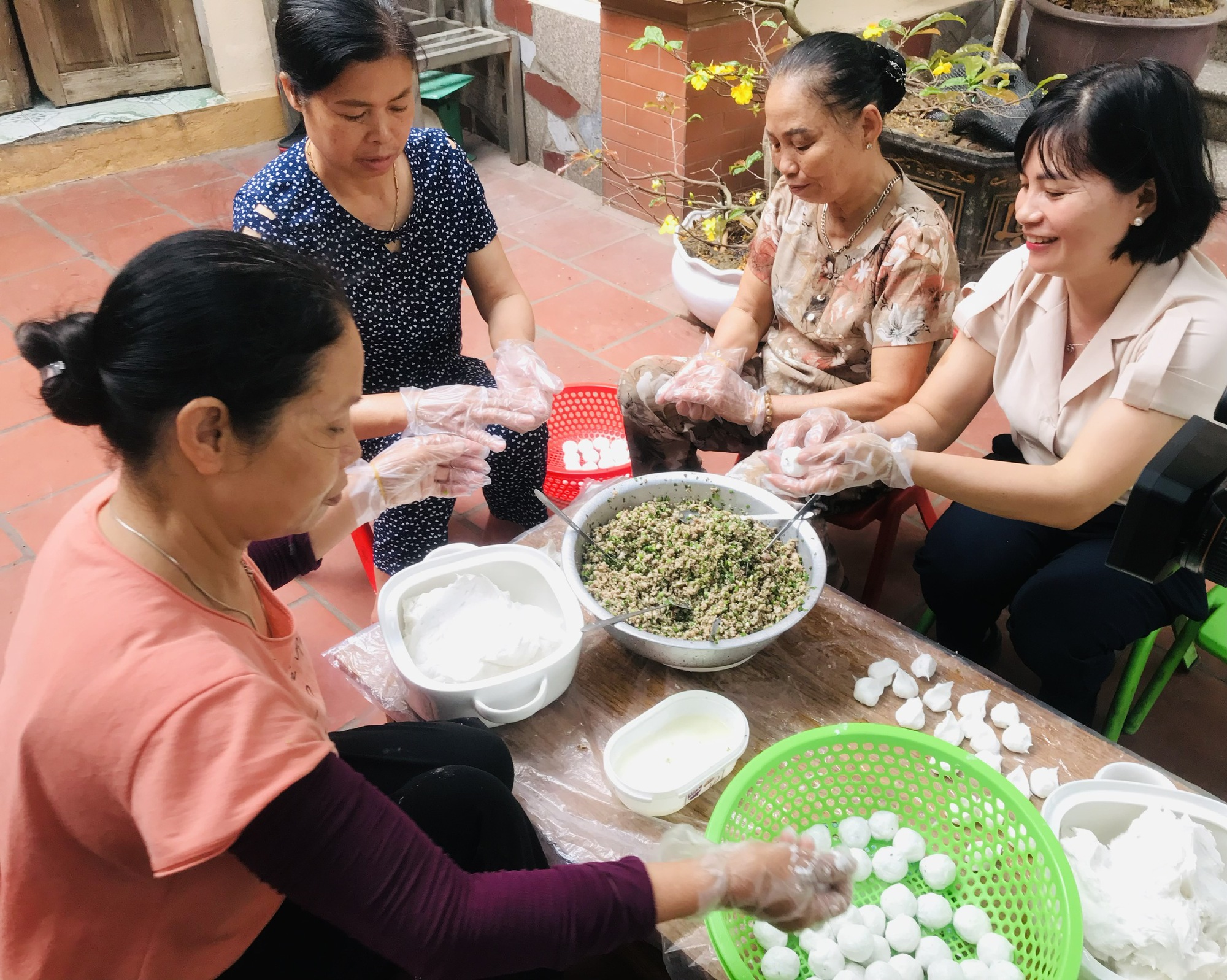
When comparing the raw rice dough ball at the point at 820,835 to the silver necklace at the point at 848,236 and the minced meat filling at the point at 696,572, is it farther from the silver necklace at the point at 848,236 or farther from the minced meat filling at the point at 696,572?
the silver necklace at the point at 848,236

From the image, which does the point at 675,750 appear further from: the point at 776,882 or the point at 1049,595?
the point at 1049,595

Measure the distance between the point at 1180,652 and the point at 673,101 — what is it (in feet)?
9.29

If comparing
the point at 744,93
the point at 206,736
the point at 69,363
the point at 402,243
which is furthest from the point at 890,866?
the point at 744,93

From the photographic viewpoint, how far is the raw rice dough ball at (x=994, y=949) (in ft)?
3.56

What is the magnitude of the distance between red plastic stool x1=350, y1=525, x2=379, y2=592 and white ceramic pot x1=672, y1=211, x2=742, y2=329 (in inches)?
Result: 58.9

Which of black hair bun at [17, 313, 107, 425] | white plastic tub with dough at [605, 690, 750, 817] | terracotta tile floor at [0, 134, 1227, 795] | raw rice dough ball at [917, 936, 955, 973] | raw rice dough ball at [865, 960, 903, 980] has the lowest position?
terracotta tile floor at [0, 134, 1227, 795]

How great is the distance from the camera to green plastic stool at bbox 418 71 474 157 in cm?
429

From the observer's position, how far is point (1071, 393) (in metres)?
1.64

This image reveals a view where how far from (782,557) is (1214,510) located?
67cm

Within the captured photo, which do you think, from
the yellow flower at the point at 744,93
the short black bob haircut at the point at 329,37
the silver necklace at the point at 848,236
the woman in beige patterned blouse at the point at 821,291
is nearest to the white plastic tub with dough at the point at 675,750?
the woman in beige patterned blouse at the point at 821,291

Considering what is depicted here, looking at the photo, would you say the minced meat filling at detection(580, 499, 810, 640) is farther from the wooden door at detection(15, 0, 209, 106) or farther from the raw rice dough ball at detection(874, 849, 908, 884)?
the wooden door at detection(15, 0, 209, 106)

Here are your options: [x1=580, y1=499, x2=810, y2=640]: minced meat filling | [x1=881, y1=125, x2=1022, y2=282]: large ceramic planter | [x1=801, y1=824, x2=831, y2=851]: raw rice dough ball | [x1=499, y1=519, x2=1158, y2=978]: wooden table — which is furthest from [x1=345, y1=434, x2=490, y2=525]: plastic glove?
[x1=881, y1=125, x2=1022, y2=282]: large ceramic planter

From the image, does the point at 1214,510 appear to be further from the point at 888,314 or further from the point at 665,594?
the point at 888,314

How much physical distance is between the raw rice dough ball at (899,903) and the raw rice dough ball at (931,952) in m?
0.04
